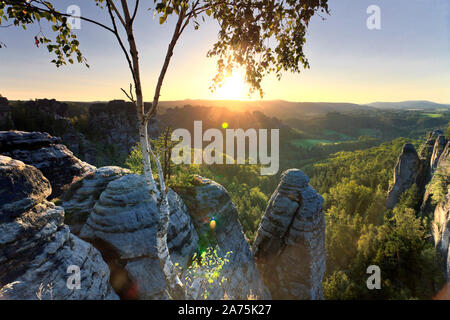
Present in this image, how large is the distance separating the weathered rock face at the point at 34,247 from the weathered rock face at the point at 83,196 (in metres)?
3.69

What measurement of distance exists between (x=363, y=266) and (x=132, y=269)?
36462mm

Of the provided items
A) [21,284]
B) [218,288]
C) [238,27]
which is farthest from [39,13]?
[218,288]

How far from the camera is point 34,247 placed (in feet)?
16.2

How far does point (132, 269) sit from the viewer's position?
712 cm

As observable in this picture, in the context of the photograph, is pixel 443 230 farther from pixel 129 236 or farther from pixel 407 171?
pixel 129 236

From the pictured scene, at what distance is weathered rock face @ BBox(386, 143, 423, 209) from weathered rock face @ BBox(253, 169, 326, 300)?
42152 mm

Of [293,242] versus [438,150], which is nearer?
[293,242]

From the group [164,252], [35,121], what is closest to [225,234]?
[164,252]

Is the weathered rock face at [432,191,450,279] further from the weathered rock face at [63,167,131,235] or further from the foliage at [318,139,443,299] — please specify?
the weathered rock face at [63,167,131,235]

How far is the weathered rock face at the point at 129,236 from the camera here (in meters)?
7.04

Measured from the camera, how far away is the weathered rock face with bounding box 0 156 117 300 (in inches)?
178

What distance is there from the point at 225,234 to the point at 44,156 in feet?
68.1

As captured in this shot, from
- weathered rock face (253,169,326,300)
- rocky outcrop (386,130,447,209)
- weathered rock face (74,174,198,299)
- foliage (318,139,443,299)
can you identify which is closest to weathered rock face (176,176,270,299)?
weathered rock face (253,169,326,300)
